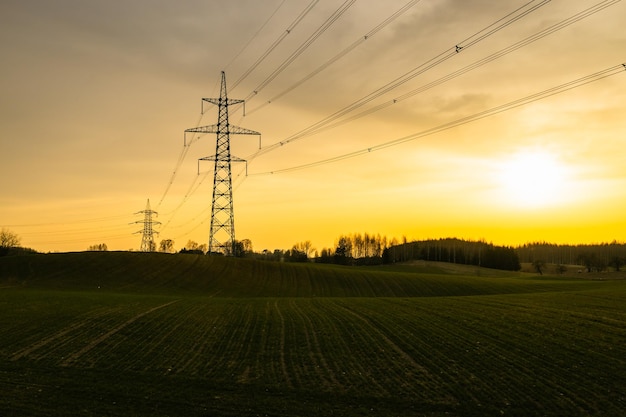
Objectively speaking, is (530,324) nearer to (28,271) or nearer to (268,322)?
(268,322)

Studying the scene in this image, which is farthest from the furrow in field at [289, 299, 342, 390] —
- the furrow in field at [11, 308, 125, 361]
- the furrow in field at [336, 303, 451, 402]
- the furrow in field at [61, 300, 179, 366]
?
the furrow in field at [11, 308, 125, 361]

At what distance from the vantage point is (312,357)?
2647cm

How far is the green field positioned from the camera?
19203mm

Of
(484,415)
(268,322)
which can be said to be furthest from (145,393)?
(268,322)

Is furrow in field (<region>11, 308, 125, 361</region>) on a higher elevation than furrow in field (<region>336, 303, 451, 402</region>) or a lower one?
higher

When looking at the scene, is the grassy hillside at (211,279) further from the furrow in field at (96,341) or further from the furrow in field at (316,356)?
the furrow in field at (316,356)

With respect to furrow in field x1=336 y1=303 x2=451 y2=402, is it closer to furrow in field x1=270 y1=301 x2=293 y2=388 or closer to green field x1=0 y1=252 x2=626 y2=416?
Answer: green field x1=0 y1=252 x2=626 y2=416

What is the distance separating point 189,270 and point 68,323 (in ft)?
174

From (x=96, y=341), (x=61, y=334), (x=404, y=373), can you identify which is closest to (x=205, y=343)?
(x=96, y=341)

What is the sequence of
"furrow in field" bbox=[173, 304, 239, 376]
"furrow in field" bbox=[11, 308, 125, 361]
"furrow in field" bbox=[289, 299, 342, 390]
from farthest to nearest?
"furrow in field" bbox=[11, 308, 125, 361] < "furrow in field" bbox=[173, 304, 239, 376] < "furrow in field" bbox=[289, 299, 342, 390]

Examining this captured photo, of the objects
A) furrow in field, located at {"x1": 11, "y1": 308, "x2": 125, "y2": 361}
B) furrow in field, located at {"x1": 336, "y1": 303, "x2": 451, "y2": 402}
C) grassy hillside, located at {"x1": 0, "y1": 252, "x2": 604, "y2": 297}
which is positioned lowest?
furrow in field, located at {"x1": 336, "y1": 303, "x2": 451, "y2": 402}

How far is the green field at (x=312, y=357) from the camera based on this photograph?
19203mm

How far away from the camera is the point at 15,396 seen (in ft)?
65.3

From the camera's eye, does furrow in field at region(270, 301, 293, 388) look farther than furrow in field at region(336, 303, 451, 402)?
Yes
